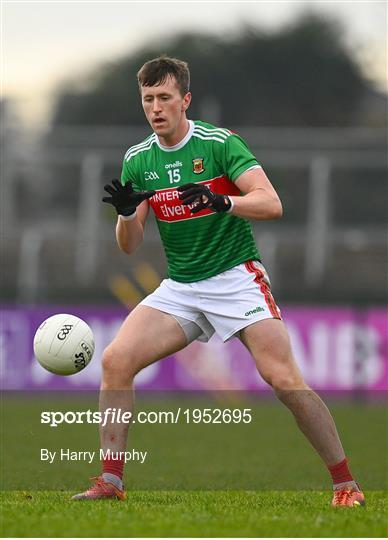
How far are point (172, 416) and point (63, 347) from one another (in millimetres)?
9673

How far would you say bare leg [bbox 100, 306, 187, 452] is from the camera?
23.9 ft

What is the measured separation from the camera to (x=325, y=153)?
76.6 ft

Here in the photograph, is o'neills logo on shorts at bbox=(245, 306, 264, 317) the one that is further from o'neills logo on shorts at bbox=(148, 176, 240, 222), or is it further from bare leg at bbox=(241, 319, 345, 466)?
o'neills logo on shorts at bbox=(148, 176, 240, 222)

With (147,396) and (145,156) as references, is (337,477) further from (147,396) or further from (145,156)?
(147,396)

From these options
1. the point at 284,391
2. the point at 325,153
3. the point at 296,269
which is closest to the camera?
the point at 284,391

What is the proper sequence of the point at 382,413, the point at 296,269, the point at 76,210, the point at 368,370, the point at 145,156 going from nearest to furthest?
the point at 145,156 → the point at 382,413 → the point at 368,370 → the point at 296,269 → the point at 76,210

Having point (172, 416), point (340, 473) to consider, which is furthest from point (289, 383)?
point (172, 416)

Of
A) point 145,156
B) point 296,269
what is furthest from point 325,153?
point 145,156

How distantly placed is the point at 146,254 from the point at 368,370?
5087 mm

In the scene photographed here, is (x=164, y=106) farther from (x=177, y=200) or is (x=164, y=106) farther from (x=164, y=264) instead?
(x=164, y=264)

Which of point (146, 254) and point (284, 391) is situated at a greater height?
point (284, 391)

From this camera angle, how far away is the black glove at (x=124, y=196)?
727cm

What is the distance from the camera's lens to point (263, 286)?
24.4ft

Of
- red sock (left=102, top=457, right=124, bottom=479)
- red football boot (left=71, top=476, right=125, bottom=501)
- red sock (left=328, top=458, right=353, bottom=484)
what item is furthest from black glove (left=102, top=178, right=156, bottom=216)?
red sock (left=328, top=458, right=353, bottom=484)
